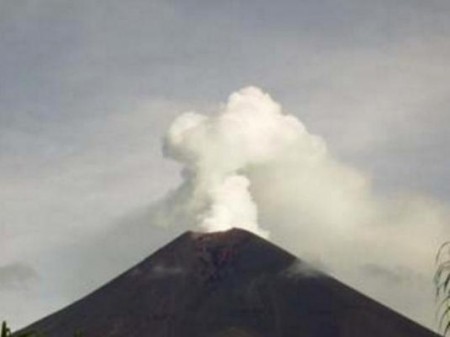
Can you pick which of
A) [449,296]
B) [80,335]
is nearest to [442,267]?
[449,296]

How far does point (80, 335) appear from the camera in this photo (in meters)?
12.6

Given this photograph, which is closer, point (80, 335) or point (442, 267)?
point (442, 267)

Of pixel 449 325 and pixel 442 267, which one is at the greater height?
pixel 442 267

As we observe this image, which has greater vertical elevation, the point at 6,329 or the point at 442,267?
the point at 442,267

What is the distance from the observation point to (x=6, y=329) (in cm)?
1101

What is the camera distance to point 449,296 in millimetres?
11492

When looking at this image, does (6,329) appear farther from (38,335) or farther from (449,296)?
(449,296)

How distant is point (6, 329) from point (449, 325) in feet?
16.2

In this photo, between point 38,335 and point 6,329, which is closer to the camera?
point 6,329

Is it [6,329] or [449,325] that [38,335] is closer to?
[6,329]

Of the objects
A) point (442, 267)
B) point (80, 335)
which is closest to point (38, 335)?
point (80, 335)

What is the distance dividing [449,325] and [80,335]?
469cm

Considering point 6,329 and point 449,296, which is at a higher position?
point 449,296

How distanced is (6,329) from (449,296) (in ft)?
16.7
